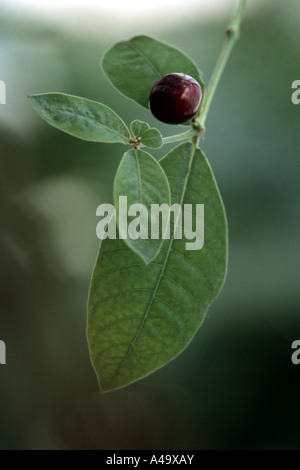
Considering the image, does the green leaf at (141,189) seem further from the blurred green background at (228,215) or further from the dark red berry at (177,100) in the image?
the blurred green background at (228,215)

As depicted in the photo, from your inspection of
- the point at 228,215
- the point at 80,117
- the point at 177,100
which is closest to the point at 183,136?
the point at 177,100

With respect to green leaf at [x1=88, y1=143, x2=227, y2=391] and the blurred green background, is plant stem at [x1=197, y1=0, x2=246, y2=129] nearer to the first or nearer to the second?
green leaf at [x1=88, y1=143, x2=227, y2=391]

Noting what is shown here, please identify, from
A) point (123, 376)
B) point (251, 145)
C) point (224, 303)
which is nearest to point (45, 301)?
point (224, 303)

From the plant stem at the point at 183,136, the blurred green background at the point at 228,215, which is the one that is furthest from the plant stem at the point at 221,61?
the blurred green background at the point at 228,215

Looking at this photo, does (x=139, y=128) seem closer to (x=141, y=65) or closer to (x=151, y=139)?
(x=151, y=139)

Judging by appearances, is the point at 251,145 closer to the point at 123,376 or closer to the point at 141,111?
the point at 141,111
